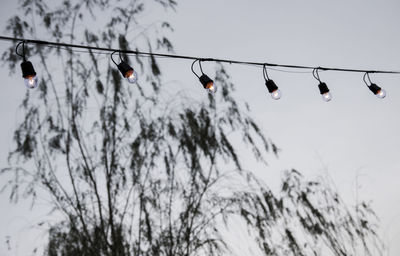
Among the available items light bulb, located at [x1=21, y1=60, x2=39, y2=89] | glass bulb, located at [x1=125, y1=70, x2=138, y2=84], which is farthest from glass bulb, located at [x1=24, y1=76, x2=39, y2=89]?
glass bulb, located at [x1=125, y1=70, x2=138, y2=84]

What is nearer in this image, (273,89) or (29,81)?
(29,81)

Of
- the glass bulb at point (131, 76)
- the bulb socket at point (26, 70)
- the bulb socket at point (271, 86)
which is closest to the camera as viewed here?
the bulb socket at point (26, 70)

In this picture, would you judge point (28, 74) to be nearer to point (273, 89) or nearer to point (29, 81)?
point (29, 81)

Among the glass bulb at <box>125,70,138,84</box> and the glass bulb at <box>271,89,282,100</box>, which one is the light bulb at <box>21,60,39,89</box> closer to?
the glass bulb at <box>125,70,138,84</box>

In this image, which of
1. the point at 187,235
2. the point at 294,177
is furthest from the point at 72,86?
the point at 294,177

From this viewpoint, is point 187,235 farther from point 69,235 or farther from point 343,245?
point 343,245

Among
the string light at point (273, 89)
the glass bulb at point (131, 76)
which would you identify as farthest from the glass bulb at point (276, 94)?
the glass bulb at point (131, 76)

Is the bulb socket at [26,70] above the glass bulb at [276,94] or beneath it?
beneath

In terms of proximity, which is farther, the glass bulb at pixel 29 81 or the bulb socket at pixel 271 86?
the bulb socket at pixel 271 86

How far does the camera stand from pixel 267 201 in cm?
309

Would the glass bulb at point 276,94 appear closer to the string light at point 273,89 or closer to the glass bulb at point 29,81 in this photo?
the string light at point 273,89

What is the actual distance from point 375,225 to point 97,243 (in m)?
3.07

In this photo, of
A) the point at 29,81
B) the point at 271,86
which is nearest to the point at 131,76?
the point at 29,81

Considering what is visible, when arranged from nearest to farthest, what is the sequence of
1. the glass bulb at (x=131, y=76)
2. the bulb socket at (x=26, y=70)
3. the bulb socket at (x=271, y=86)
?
1. the bulb socket at (x=26, y=70)
2. the glass bulb at (x=131, y=76)
3. the bulb socket at (x=271, y=86)
